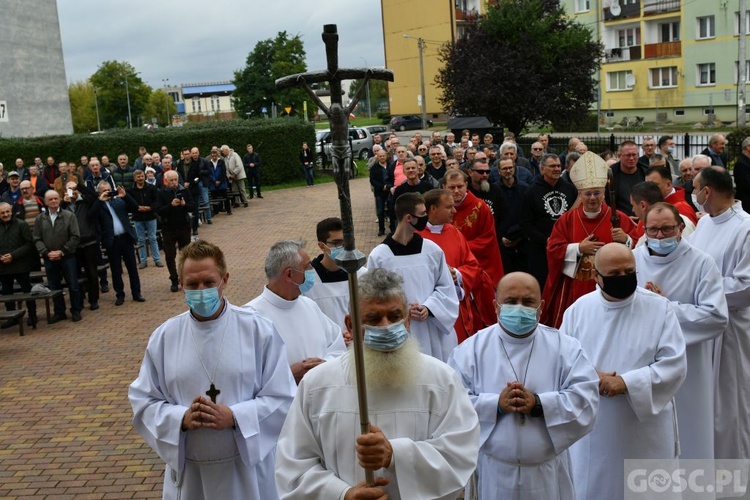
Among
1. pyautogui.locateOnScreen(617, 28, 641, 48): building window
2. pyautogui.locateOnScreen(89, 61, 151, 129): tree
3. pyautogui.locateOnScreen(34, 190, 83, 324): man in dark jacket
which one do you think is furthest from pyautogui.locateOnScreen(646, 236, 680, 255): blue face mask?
pyautogui.locateOnScreen(89, 61, 151, 129): tree

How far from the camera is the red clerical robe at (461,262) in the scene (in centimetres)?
769

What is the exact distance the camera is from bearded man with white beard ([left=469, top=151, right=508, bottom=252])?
34.3 feet

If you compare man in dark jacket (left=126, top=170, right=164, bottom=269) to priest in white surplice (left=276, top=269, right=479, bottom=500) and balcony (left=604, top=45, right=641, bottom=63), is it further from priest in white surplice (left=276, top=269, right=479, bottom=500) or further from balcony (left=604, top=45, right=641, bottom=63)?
balcony (left=604, top=45, right=641, bottom=63)

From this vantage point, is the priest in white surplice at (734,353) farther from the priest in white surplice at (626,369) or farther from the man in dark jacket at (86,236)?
the man in dark jacket at (86,236)

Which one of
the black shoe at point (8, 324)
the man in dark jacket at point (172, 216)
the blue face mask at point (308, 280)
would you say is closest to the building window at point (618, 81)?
the man in dark jacket at point (172, 216)

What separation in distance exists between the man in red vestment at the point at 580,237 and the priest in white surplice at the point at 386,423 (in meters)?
3.95

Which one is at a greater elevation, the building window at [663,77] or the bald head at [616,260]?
the building window at [663,77]

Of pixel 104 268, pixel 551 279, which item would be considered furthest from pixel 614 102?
pixel 551 279

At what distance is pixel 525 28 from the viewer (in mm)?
35406

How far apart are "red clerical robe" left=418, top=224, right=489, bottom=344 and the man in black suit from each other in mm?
7628

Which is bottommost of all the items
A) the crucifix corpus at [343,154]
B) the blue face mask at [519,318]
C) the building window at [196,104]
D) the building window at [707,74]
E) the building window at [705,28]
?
the blue face mask at [519,318]

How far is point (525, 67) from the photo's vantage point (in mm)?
34750

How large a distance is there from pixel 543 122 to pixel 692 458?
31270 millimetres

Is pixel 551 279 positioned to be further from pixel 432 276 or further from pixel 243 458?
pixel 243 458
